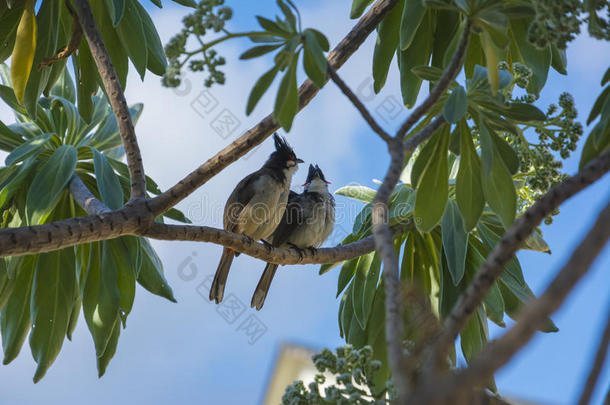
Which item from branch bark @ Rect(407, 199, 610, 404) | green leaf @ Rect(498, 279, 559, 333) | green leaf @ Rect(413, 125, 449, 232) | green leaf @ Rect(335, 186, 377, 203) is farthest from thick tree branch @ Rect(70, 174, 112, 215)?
green leaf @ Rect(498, 279, 559, 333)

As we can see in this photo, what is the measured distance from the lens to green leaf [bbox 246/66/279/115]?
1799mm

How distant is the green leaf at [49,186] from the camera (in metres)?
3.16

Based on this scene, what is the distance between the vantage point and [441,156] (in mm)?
2535

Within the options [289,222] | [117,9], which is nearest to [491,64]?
[117,9]

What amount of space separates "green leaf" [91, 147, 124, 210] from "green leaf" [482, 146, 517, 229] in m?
1.64

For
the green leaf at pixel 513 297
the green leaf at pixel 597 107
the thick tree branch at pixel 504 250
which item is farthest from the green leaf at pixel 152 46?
the thick tree branch at pixel 504 250

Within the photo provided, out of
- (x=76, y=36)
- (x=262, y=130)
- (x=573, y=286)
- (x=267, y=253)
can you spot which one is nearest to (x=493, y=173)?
(x=262, y=130)

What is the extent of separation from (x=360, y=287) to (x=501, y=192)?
168cm

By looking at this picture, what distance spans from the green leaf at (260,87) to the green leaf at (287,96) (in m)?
0.04

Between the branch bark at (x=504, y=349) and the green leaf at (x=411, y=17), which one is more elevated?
the green leaf at (x=411, y=17)

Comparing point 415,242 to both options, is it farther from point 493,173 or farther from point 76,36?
point 76,36

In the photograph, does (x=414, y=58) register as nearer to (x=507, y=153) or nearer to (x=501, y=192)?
(x=507, y=153)

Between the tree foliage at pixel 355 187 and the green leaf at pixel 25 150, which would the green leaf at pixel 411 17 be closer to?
the tree foliage at pixel 355 187

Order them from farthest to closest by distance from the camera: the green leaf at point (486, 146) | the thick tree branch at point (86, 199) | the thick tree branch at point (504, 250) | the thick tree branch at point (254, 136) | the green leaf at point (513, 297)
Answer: the green leaf at point (513, 297) → the thick tree branch at point (86, 199) → the thick tree branch at point (254, 136) → the green leaf at point (486, 146) → the thick tree branch at point (504, 250)
